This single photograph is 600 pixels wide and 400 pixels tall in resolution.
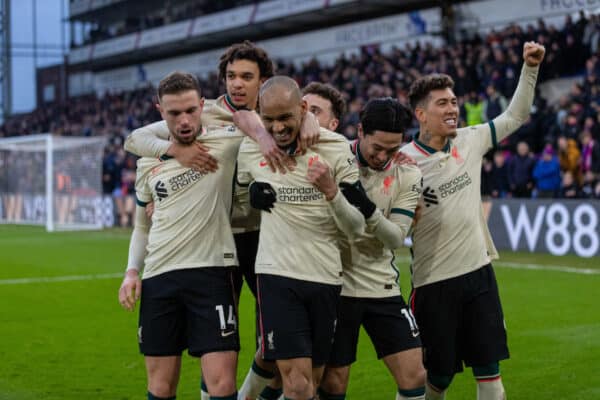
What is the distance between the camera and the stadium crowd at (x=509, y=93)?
Result: 1570 centimetres

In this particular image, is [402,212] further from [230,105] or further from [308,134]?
[230,105]

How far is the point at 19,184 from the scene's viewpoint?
29.5 m

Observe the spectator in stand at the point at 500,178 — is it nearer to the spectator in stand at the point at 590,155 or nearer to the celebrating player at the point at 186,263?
the spectator in stand at the point at 590,155

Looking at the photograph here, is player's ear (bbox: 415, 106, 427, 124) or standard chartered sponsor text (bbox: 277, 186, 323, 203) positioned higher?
player's ear (bbox: 415, 106, 427, 124)

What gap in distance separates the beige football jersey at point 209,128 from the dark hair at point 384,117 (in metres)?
0.76

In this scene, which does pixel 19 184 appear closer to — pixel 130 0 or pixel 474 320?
pixel 130 0

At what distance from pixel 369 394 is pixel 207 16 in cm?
3176

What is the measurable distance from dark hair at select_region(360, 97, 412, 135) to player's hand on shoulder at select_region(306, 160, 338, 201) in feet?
1.77

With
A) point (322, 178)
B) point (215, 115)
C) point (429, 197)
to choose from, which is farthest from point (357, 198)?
point (215, 115)

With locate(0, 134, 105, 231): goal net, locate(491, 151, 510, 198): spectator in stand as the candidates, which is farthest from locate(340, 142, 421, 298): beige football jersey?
locate(0, 134, 105, 231): goal net

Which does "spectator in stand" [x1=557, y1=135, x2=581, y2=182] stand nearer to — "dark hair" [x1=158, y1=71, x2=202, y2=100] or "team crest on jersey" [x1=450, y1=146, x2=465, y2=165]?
"team crest on jersey" [x1=450, y1=146, x2=465, y2=165]

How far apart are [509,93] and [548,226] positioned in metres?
4.68

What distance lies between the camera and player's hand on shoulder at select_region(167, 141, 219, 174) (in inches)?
175

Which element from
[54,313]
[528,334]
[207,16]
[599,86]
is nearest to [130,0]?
[207,16]
